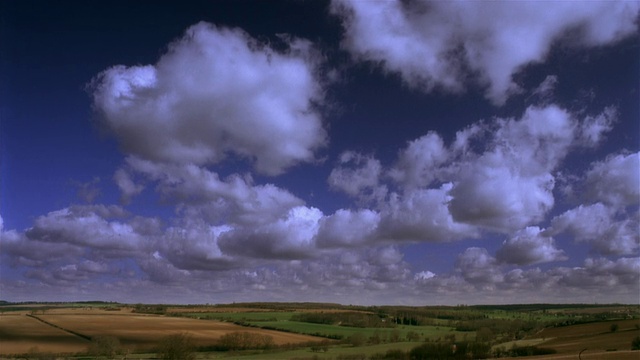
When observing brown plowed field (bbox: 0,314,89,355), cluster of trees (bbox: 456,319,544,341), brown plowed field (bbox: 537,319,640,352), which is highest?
brown plowed field (bbox: 537,319,640,352)

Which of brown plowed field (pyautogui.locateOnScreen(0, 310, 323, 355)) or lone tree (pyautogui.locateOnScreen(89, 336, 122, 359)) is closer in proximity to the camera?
lone tree (pyautogui.locateOnScreen(89, 336, 122, 359))

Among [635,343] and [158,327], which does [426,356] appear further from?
[158,327]

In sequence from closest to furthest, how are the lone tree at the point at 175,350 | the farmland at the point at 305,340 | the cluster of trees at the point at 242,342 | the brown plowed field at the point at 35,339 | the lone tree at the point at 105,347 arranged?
1. the lone tree at the point at 175,350
2. the farmland at the point at 305,340
3. the brown plowed field at the point at 35,339
4. the lone tree at the point at 105,347
5. the cluster of trees at the point at 242,342

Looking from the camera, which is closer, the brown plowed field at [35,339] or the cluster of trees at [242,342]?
the brown plowed field at [35,339]

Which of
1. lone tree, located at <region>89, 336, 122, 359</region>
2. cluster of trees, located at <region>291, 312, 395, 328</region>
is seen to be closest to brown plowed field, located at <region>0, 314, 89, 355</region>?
lone tree, located at <region>89, 336, 122, 359</region>

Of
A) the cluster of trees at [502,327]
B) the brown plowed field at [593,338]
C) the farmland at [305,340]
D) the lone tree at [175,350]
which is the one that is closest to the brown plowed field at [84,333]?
the farmland at [305,340]

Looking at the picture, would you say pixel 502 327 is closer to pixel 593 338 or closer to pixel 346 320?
pixel 346 320

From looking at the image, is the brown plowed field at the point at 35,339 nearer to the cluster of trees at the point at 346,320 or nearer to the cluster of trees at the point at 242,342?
the cluster of trees at the point at 242,342

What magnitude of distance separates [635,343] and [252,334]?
75.8 m

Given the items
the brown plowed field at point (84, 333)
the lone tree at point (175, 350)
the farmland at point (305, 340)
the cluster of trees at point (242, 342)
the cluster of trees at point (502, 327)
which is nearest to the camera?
the lone tree at point (175, 350)

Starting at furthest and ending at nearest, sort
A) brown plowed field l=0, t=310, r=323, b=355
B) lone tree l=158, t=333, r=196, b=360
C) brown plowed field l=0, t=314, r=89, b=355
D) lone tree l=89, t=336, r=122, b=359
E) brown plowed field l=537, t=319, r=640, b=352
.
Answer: brown plowed field l=0, t=310, r=323, b=355, lone tree l=89, t=336, r=122, b=359, brown plowed field l=0, t=314, r=89, b=355, brown plowed field l=537, t=319, r=640, b=352, lone tree l=158, t=333, r=196, b=360

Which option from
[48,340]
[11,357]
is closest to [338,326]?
[48,340]

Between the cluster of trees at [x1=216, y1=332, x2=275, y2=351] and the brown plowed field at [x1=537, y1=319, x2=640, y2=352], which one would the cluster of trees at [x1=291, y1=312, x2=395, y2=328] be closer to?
the cluster of trees at [x1=216, y1=332, x2=275, y2=351]

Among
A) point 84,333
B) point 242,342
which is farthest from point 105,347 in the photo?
point 242,342
